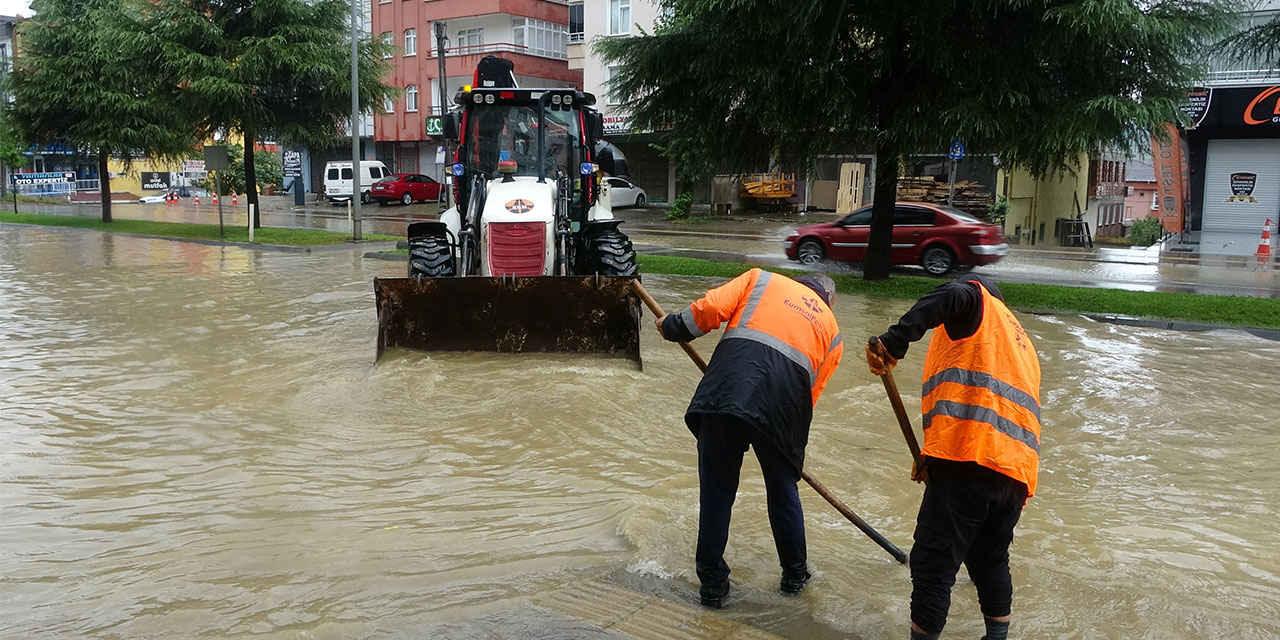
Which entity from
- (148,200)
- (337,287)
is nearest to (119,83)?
(337,287)

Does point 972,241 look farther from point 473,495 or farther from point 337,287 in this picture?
point 473,495

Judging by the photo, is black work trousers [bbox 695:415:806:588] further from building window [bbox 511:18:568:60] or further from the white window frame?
the white window frame

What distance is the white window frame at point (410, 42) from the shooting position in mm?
47750

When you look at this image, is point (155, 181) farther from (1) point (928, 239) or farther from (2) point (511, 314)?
(2) point (511, 314)

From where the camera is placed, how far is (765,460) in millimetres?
4504

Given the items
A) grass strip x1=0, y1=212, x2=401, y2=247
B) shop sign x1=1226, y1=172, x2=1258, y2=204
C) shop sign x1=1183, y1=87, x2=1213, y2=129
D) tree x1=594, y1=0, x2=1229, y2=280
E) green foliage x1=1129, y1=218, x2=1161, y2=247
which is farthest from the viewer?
green foliage x1=1129, y1=218, x2=1161, y2=247

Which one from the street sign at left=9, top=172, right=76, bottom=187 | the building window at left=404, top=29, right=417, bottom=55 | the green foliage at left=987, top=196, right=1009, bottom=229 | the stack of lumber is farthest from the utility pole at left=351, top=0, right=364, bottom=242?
the street sign at left=9, top=172, right=76, bottom=187

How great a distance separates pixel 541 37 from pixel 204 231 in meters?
22.9

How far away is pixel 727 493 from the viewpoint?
15.0 feet

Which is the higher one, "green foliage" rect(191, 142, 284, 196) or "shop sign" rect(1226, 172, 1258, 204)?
"green foliage" rect(191, 142, 284, 196)

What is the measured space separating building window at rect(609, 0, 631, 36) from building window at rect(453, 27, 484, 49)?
25.2ft

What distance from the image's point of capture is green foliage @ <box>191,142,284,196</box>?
52.2 m

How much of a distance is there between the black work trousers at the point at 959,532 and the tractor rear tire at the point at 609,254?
22.8ft

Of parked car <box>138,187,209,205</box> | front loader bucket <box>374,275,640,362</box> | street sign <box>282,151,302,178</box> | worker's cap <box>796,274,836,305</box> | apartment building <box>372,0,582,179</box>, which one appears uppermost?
apartment building <box>372,0,582,179</box>
